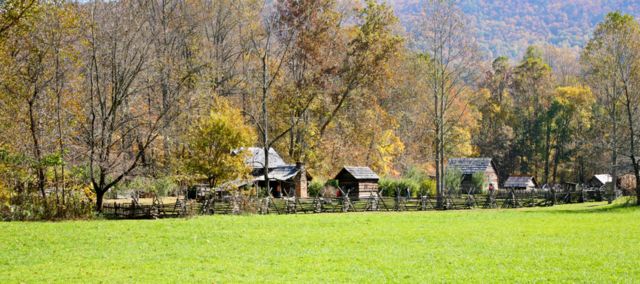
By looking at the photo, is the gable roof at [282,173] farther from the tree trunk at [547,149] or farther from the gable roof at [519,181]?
the tree trunk at [547,149]

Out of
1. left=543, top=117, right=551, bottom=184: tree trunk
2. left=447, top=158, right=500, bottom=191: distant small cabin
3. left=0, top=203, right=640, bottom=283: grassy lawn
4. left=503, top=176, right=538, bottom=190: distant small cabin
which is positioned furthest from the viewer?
left=543, top=117, right=551, bottom=184: tree trunk

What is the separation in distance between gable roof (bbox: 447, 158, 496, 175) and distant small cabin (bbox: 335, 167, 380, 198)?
17215 mm

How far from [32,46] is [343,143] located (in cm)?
3267

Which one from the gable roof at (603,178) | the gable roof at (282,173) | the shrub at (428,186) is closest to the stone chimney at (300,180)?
the gable roof at (282,173)

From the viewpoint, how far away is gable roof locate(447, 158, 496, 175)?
67375mm

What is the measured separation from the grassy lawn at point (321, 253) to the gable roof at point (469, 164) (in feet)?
138

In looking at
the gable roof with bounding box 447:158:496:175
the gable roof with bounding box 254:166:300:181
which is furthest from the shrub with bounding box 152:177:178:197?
the gable roof with bounding box 447:158:496:175

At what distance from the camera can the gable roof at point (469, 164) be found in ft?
221

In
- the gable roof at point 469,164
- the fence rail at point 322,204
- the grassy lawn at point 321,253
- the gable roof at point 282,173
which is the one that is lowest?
the grassy lawn at point 321,253

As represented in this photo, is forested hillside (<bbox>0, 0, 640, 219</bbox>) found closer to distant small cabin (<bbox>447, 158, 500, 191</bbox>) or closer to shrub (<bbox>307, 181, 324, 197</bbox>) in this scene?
distant small cabin (<bbox>447, 158, 500, 191</bbox>)

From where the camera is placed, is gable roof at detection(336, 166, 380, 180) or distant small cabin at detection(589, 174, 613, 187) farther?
distant small cabin at detection(589, 174, 613, 187)

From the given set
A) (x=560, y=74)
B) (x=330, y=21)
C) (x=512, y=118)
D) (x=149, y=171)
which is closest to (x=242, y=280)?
(x=149, y=171)

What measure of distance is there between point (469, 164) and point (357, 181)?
21.5 m

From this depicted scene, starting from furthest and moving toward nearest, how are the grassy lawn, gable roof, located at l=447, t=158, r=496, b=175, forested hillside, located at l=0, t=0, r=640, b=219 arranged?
1. gable roof, located at l=447, t=158, r=496, b=175
2. forested hillside, located at l=0, t=0, r=640, b=219
3. the grassy lawn
